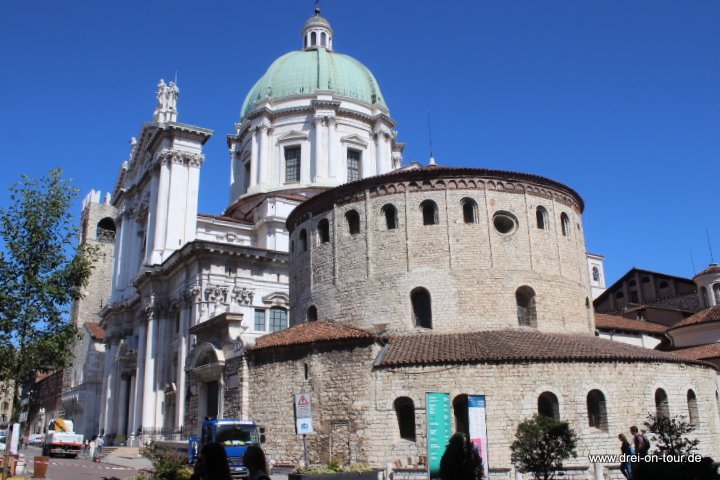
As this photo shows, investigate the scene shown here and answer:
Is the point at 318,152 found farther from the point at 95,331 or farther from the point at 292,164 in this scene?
the point at 95,331

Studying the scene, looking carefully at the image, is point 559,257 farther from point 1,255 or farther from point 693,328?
point 1,255

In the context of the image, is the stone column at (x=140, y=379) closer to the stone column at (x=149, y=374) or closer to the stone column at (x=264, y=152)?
the stone column at (x=149, y=374)

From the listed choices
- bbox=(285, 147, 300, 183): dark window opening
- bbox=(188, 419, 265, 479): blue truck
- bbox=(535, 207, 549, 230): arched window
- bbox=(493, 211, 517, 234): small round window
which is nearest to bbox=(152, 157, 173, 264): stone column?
bbox=(285, 147, 300, 183): dark window opening

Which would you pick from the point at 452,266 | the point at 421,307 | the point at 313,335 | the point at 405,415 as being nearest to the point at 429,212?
the point at 452,266

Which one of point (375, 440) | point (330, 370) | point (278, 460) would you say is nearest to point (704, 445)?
point (375, 440)

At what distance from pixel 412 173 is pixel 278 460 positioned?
12471 millimetres

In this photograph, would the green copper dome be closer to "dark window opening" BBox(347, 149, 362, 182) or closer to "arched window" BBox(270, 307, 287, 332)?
"dark window opening" BBox(347, 149, 362, 182)

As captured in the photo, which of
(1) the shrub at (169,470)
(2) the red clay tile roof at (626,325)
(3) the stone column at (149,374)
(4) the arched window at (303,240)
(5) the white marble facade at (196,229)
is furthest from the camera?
(3) the stone column at (149,374)

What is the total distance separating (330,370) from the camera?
24.3 metres

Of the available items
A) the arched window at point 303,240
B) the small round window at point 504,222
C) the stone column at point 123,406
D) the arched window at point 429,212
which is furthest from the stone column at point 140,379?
the small round window at point 504,222

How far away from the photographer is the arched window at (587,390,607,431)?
74.6 feet

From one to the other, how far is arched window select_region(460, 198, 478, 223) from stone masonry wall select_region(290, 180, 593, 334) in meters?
0.17

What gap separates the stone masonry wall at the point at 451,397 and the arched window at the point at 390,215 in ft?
20.3

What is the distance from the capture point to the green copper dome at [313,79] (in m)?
56.4
